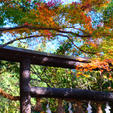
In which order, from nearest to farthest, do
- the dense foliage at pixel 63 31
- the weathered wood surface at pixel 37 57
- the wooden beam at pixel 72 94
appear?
the wooden beam at pixel 72 94 < the weathered wood surface at pixel 37 57 < the dense foliage at pixel 63 31

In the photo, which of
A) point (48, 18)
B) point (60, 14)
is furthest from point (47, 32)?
point (60, 14)

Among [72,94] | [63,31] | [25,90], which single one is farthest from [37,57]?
[72,94]

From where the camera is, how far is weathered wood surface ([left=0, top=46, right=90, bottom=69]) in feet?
15.5

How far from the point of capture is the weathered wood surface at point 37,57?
473 cm

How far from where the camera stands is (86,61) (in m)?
5.95

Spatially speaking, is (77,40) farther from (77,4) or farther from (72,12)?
(77,4)

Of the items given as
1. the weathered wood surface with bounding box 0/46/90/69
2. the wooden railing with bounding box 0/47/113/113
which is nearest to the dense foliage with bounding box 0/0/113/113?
the weathered wood surface with bounding box 0/46/90/69

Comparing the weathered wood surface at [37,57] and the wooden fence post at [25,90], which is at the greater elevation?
the weathered wood surface at [37,57]

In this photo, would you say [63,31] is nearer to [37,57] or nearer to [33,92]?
[37,57]

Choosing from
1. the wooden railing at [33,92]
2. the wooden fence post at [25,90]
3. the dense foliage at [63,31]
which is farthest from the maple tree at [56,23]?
the wooden fence post at [25,90]

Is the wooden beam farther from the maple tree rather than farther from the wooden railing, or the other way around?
the maple tree

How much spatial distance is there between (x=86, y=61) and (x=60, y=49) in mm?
2372

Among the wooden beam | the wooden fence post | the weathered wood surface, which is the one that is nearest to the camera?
the wooden beam

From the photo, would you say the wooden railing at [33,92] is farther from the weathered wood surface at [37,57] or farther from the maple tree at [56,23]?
the maple tree at [56,23]
